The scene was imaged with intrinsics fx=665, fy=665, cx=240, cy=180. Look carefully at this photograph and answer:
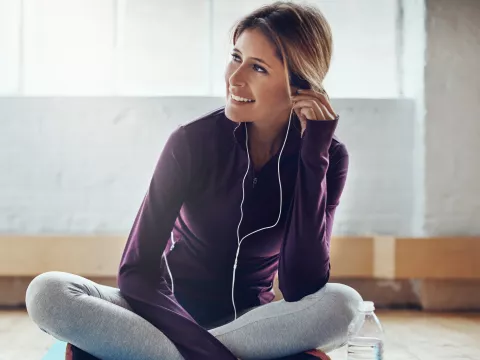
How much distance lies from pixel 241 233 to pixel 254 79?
37 centimetres

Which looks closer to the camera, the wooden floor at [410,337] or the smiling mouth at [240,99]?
the smiling mouth at [240,99]

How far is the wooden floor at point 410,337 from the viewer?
2086 mm

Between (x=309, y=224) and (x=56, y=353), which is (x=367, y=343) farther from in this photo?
(x=56, y=353)

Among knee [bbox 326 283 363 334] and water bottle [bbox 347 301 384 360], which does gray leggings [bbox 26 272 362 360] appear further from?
water bottle [bbox 347 301 384 360]

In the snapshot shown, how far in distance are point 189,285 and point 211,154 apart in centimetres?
33

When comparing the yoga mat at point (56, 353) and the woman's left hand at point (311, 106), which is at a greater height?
the woman's left hand at point (311, 106)

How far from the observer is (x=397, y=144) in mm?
2957

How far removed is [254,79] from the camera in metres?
1.55

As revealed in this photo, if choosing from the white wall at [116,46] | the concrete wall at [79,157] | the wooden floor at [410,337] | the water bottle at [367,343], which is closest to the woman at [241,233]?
the water bottle at [367,343]

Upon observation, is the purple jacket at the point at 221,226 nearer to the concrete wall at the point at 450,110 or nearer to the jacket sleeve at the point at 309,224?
the jacket sleeve at the point at 309,224

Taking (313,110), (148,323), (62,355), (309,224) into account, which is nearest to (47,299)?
(148,323)

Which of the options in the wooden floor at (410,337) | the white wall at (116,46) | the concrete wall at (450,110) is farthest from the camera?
the white wall at (116,46)

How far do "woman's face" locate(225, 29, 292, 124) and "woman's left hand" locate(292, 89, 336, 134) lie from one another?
0.15ft

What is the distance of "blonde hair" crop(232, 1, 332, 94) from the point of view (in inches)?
59.3
